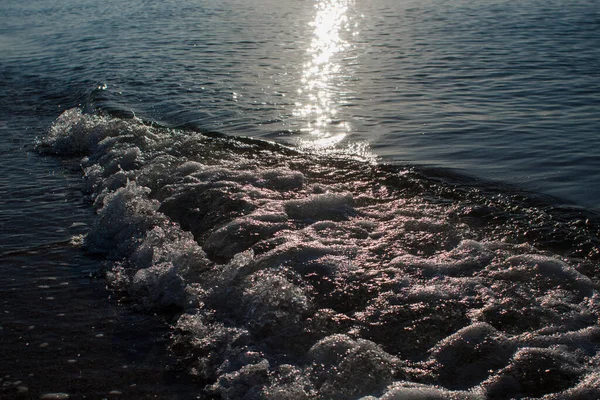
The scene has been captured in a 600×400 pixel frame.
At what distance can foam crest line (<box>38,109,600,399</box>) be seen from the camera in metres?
4.38

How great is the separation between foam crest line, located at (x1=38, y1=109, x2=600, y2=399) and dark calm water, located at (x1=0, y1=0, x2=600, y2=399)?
22 millimetres

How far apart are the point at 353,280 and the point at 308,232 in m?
1.22

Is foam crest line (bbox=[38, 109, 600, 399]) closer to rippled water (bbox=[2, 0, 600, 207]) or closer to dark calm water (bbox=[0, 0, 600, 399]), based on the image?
dark calm water (bbox=[0, 0, 600, 399])

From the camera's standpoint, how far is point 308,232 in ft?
22.1

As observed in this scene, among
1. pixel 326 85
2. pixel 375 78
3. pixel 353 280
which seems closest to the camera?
pixel 353 280

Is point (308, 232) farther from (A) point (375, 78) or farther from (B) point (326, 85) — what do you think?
(A) point (375, 78)

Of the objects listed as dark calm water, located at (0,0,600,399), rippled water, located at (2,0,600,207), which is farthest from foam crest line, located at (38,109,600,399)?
rippled water, located at (2,0,600,207)

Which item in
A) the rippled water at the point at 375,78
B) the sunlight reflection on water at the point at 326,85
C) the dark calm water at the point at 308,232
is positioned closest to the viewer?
the dark calm water at the point at 308,232

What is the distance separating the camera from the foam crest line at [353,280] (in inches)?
173

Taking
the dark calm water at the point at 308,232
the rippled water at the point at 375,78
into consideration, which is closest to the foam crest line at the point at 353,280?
the dark calm water at the point at 308,232

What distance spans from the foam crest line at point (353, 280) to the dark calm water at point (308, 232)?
2cm

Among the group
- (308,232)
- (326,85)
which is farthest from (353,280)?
(326,85)

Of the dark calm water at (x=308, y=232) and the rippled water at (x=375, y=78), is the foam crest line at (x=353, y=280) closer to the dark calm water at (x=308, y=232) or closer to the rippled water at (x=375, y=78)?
the dark calm water at (x=308, y=232)

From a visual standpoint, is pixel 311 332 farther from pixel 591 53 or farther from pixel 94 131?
pixel 591 53
